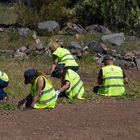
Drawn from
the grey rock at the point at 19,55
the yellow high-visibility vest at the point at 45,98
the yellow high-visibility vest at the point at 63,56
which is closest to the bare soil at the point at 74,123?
the yellow high-visibility vest at the point at 45,98

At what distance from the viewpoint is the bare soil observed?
8836 millimetres

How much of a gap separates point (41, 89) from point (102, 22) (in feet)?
39.9

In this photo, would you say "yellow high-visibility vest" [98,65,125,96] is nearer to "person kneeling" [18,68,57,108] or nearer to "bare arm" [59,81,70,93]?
"bare arm" [59,81,70,93]

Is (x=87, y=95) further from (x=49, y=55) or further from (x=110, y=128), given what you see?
(x=49, y=55)

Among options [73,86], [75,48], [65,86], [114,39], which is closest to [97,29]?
[114,39]

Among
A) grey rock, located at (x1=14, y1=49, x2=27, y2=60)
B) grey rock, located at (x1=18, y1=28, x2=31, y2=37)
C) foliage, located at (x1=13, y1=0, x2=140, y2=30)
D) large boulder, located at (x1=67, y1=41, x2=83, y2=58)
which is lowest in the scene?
grey rock, located at (x1=14, y1=49, x2=27, y2=60)

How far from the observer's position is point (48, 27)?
68.3 feet

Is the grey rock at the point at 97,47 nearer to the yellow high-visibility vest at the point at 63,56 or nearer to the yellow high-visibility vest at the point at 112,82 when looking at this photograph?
the yellow high-visibility vest at the point at 63,56

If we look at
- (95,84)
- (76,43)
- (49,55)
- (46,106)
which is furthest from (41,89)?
(76,43)

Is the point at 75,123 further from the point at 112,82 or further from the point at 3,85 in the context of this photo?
the point at 112,82

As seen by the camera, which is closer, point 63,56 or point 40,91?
point 40,91

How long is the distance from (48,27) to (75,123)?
11.4 m

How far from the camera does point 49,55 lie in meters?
17.6

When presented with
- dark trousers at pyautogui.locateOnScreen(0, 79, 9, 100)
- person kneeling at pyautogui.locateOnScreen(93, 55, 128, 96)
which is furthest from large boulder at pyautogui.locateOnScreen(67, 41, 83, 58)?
dark trousers at pyautogui.locateOnScreen(0, 79, 9, 100)
